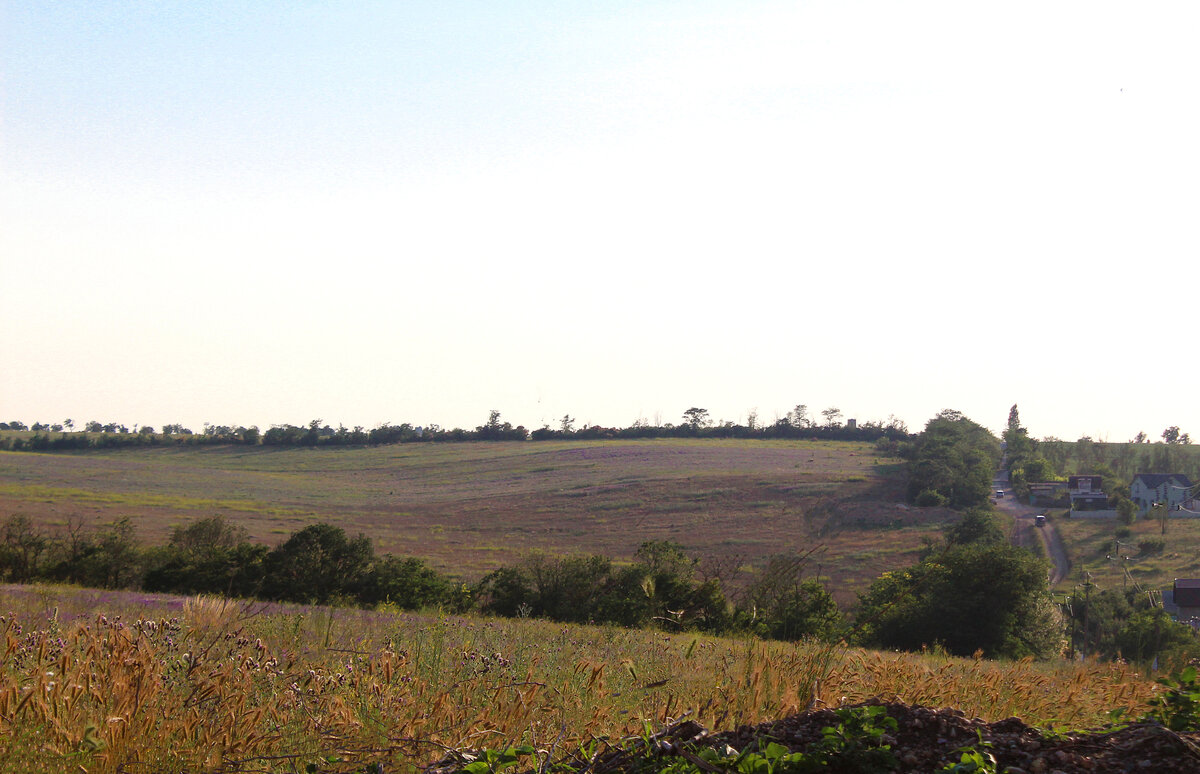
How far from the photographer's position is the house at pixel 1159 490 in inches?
2151

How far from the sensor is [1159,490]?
5928cm

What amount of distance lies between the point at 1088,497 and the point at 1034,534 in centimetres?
1260

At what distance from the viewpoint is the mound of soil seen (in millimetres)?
3061

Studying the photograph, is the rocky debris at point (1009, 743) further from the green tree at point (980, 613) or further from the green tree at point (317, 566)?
the green tree at point (980, 613)

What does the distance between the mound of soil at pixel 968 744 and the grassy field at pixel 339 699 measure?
27 cm

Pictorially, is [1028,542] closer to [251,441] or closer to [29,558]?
[29,558]

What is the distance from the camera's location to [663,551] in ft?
72.2

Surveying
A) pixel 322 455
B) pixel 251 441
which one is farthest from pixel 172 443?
pixel 322 455

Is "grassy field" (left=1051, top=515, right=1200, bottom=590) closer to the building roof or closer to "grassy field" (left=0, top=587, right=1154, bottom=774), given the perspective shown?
the building roof

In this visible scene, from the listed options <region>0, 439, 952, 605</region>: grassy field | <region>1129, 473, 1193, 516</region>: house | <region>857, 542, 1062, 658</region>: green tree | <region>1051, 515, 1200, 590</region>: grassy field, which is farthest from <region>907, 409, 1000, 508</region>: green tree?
<region>857, 542, 1062, 658</region>: green tree

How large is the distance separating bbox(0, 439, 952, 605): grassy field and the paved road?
5246 mm

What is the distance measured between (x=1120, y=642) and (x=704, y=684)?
2372 centimetres

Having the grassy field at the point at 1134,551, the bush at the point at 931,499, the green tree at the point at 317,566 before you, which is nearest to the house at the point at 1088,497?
the grassy field at the point at 1134,551

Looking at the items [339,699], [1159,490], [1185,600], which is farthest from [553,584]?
[1159,490]
